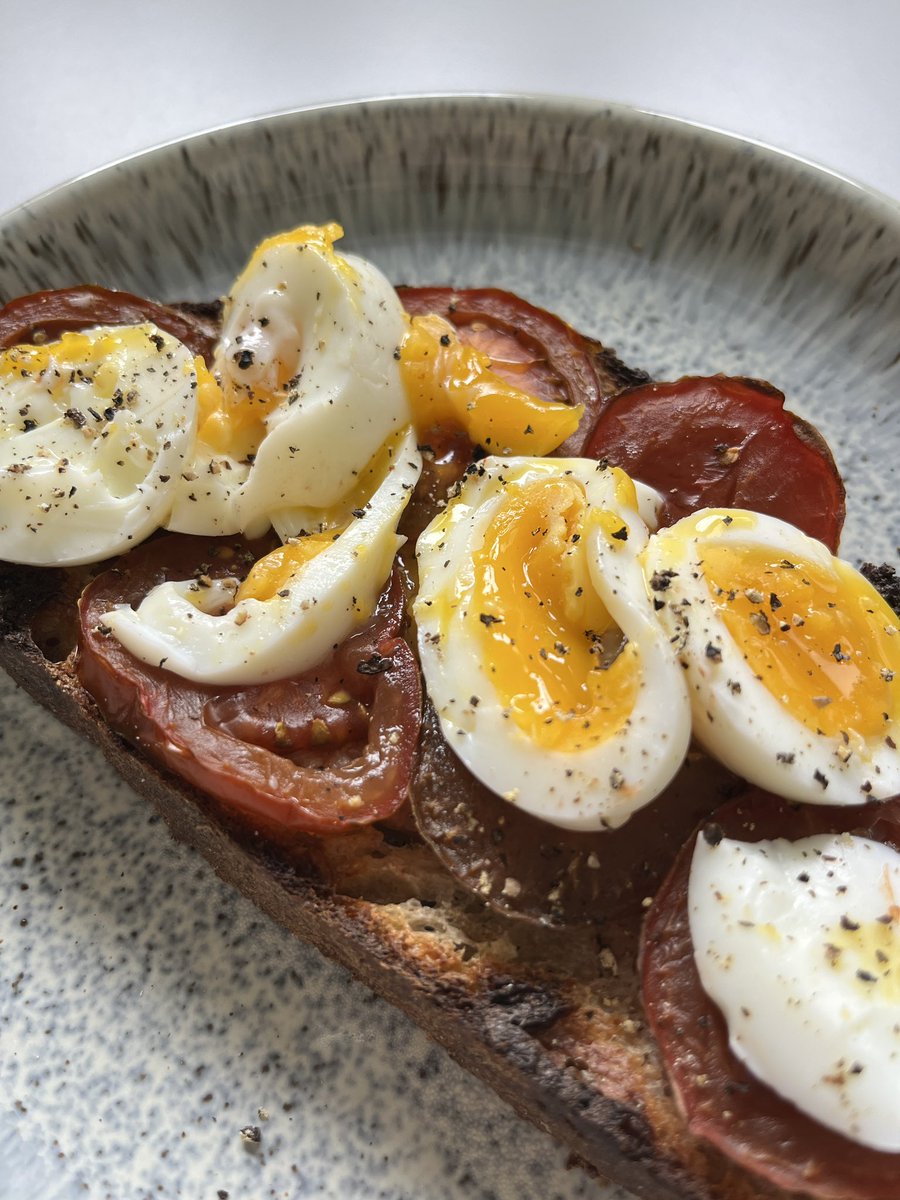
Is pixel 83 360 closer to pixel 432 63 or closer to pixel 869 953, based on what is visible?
pixel 869 953

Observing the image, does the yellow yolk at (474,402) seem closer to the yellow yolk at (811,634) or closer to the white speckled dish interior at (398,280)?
the yellow yolk at (811,634)

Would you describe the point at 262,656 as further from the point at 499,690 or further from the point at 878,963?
the point at 878,963

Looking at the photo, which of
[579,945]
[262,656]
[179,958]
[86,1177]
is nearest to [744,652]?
[579,945]

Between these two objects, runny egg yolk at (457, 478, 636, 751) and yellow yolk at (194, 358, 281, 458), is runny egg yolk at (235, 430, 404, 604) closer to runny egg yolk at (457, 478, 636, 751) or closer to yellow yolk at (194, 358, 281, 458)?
yellow yolk at (194, 358, 281, 458)

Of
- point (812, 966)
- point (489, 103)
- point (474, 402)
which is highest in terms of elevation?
point (489, 103)

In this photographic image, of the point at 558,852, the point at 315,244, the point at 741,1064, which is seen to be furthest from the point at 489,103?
the point at 741,1064

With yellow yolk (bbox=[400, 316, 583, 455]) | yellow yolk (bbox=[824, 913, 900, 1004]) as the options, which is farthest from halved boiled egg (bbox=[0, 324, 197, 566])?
yellow yolk (bbox=[824, 913, 900, 1004])
